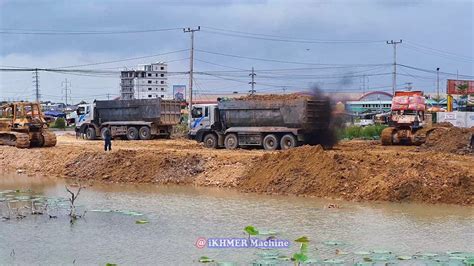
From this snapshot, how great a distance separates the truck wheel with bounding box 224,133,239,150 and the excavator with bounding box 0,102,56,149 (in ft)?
31.2

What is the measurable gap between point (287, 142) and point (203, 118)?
5.34m

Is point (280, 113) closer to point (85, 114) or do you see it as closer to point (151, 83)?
point (85, 114)

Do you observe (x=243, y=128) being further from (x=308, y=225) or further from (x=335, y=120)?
(x=308, y=225)

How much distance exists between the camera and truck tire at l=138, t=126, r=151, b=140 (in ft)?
128

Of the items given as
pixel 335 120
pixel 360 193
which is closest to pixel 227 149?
pixel 335 120

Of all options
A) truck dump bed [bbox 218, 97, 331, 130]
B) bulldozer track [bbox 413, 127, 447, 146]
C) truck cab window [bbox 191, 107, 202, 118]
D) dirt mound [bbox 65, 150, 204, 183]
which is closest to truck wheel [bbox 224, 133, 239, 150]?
truck dump bed [bbox 218, 97, 331, 130]

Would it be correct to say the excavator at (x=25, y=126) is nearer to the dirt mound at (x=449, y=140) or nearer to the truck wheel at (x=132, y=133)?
the truck wheel at (x=132, y=133)

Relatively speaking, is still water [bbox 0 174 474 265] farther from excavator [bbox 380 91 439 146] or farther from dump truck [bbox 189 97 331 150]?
excavator [bbox 380 91 439 146]

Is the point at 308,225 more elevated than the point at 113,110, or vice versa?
the point at 113,110

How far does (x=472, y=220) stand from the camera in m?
16.5

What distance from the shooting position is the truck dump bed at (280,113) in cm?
2819

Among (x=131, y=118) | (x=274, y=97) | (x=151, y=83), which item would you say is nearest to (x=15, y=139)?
(x=131, y=118)

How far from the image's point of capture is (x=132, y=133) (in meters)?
Answer: 39.8

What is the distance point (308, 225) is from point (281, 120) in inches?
533
